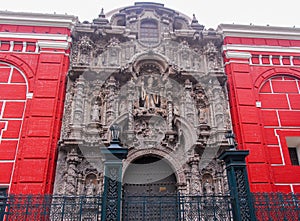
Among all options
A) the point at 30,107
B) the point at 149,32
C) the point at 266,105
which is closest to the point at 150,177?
the point at 30,107

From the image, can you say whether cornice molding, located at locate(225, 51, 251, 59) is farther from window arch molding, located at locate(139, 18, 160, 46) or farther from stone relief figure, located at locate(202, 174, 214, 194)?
stone relief figure, located at locate(202, 174, 214, 194)

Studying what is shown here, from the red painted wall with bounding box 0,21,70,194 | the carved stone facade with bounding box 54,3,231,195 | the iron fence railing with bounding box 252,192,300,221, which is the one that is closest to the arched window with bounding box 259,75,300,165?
the carved stone facade with bounding box 54,3,231,195

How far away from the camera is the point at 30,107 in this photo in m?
9.55

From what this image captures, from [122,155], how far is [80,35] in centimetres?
751

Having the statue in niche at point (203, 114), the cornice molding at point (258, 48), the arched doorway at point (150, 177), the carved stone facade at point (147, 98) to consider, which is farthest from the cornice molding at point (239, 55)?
the arched doorway at point (150, 177)

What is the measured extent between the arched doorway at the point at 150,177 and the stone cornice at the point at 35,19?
6.87 m

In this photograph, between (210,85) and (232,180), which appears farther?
(210,85)

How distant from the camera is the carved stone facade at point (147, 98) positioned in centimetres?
926

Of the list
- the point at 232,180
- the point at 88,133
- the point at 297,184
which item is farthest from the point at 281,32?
the point at 88,133

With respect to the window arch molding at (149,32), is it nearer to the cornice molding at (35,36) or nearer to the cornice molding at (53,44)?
the cornice molding at (53,44)

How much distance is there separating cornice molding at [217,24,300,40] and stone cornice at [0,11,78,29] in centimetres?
720

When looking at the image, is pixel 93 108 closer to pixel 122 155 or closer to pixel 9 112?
pixel 9 112

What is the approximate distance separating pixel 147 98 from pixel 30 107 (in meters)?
4.60

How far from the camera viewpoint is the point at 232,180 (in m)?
6.30
